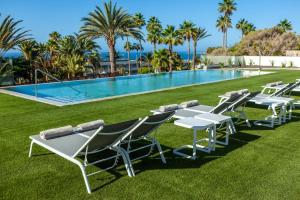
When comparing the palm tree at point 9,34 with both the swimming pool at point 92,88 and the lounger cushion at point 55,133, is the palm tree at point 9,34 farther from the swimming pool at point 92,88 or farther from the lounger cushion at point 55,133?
the lounger cushion at point 55,133

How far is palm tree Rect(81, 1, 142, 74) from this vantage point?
23.2 meters

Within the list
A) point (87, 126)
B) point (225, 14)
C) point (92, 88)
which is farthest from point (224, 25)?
point (87, 126)

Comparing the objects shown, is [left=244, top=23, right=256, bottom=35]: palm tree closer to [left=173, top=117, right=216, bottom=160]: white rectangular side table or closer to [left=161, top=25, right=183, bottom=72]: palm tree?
[left=161, top=25, right=183, bottom=72]: palm tree

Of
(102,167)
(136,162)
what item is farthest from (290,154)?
(102,167)

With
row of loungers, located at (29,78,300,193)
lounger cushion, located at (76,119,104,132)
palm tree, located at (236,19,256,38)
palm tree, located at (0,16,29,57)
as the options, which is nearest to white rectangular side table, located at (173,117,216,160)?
row of loungers, located at (29,78,300,193)

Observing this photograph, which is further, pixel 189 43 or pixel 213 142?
pixel 189 43

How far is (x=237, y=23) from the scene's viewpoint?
2237 inches

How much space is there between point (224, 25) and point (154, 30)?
19.1m

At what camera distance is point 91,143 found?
4051 millimetres

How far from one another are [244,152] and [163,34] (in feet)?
104

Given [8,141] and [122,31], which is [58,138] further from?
[122,31]

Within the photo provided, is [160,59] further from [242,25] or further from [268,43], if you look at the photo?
[242,25]

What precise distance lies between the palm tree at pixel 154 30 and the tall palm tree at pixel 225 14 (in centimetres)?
1583

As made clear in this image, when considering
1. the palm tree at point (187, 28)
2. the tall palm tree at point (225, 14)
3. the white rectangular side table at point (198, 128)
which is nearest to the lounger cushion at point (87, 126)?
the white rectangular side table at point (198, 128)
